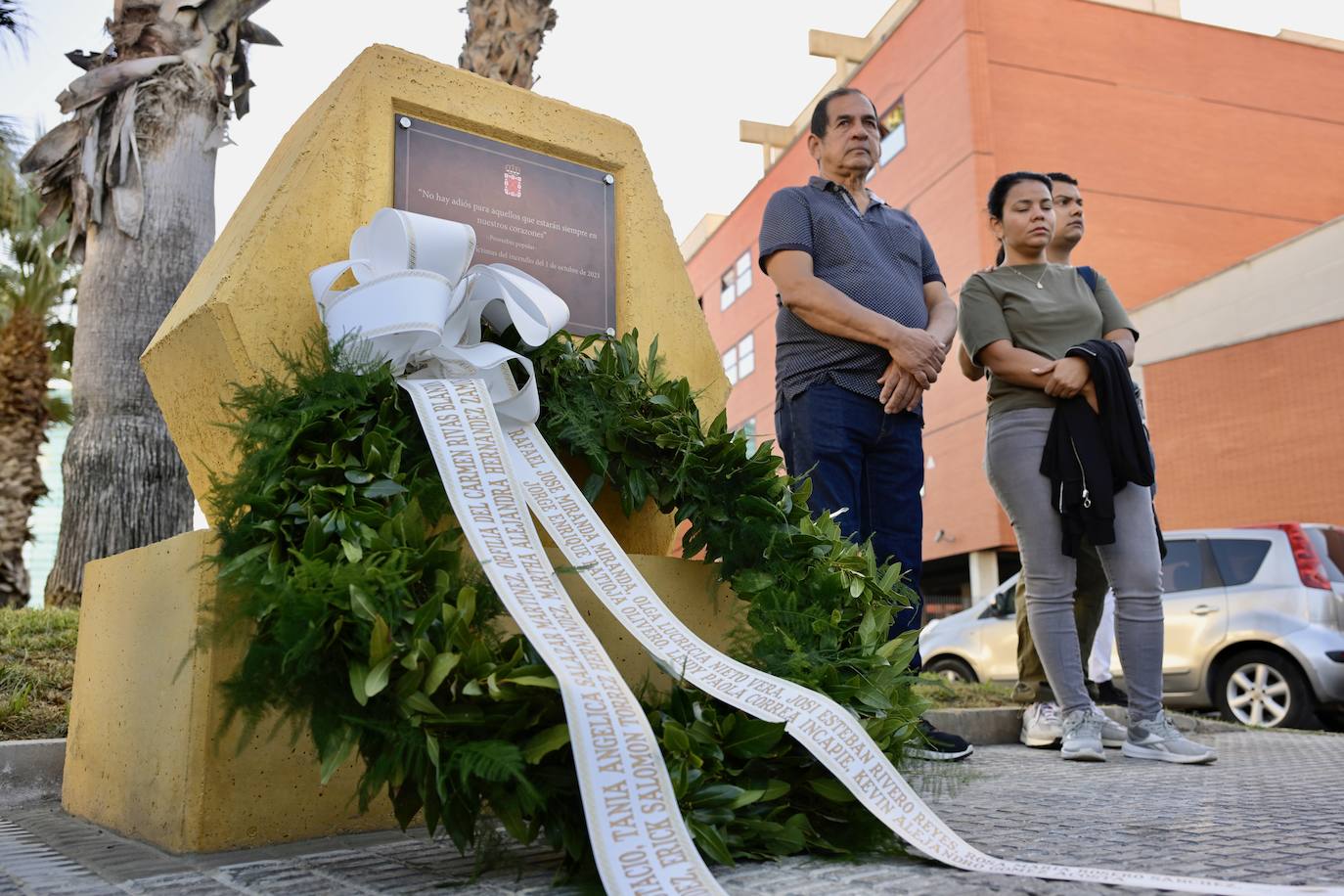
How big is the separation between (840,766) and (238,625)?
3.94ft

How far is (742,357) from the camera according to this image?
105 ft

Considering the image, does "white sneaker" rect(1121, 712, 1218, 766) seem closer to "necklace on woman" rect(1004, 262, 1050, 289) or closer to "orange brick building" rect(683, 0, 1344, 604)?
"necklace on woman" rect(1004, 262, 1050, 289)

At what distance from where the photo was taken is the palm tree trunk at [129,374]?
678cm

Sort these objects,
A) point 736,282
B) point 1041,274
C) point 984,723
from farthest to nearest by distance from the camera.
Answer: point 736,282
point 984,723
point 1041,274

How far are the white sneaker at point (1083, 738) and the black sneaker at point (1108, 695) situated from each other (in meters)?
2.07

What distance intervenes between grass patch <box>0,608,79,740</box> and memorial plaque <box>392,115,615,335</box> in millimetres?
2233

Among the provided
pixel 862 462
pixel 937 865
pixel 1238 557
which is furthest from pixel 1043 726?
pixel 1238 557

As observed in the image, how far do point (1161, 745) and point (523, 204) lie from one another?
287cm

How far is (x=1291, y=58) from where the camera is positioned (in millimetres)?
24078

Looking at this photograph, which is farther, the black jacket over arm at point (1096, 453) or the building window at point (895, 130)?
the building window at point (895, 130)

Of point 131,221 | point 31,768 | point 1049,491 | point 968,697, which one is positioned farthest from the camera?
point 131,221

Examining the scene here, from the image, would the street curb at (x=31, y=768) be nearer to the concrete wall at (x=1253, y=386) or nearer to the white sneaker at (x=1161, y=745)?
the white sneaker at (x=1161, y=745)

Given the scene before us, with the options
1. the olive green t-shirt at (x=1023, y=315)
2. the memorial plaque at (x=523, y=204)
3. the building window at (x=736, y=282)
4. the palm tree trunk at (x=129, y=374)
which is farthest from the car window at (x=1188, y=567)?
the building window at (x=736, y=282)

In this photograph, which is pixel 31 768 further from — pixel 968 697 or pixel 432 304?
pixel 968 697
